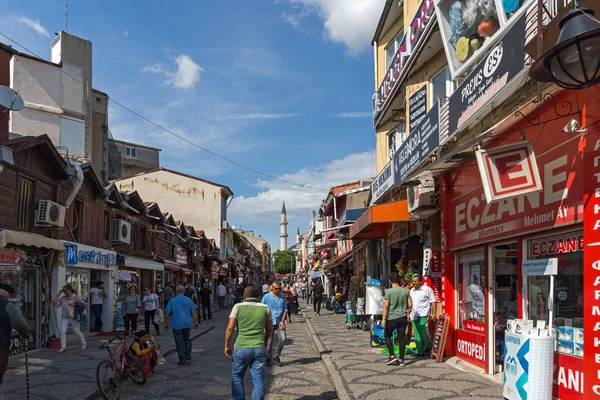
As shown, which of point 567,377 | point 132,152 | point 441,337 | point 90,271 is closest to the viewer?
point 567,377

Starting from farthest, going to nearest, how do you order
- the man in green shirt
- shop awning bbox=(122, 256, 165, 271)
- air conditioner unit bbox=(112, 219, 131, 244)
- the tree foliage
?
the tree foliage, shop awning bbox=(122, 256, 165, 271), air conditioner unit bbox=(112, 219, 131, 244), the man in green shirt

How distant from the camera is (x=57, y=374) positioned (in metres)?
10.8

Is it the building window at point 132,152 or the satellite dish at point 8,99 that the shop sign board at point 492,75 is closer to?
the satellite dish at point 8,99

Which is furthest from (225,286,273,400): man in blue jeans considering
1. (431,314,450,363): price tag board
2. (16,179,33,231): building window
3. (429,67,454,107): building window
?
(16,179,33,231): building window

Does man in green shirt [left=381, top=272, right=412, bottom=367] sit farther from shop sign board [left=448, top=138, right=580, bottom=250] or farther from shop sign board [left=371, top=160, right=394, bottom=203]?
shop sign board [left=371, top=160, right=394, bottom=203]

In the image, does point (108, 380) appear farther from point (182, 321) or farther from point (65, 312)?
point (65, 312)

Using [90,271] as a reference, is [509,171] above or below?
above

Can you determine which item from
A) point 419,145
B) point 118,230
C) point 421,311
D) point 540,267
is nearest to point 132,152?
point 118,230

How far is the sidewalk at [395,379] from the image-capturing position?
8469mm

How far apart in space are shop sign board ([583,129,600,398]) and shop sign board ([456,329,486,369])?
376cm

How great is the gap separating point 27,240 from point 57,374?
12.8 feet

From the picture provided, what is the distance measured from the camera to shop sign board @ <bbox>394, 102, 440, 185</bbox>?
11211 millimetres

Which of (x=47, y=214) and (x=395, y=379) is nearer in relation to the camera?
(x=395, y=379)

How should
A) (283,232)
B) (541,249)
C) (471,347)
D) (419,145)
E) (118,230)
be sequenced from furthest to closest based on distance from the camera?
(283,232) → (118,230) → (419,145) → (471,347) → (541,249)
